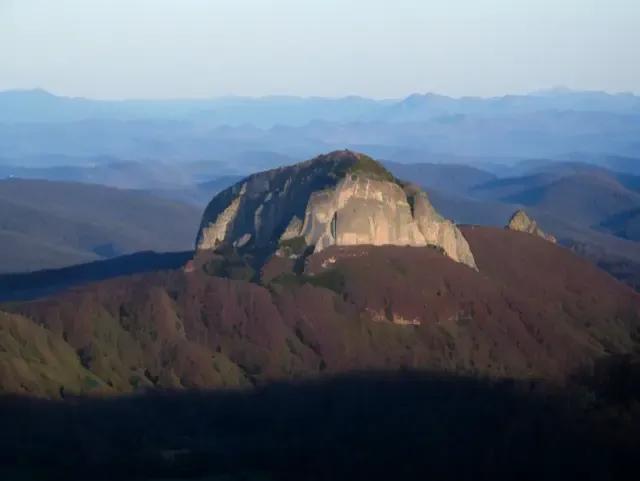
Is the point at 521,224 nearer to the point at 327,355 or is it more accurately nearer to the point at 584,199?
the point at 327,355

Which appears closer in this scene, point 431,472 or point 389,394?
point 431,472

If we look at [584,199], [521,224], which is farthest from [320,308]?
[584,199]

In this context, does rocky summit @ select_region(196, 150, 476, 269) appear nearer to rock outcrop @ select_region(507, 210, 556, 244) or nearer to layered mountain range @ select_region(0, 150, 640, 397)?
layered mountain range @ select_region(0, 150, 640, 397)

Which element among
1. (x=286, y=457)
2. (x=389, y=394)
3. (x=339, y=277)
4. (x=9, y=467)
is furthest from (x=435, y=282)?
(x=9, y=467)

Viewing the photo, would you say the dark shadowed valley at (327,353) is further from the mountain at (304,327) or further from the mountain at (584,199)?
the mountain at (584,199)

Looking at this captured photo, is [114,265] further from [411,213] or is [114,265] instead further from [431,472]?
[431,472]

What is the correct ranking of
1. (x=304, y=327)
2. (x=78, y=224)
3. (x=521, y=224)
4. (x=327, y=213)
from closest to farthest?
1. (x=304, y=327)
2. (x=327, y=213)
3. (x=521, y=224)
4. (x=78, y=224)

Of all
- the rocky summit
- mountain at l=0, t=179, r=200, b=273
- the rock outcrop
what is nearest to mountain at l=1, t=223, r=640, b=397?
the rocky summit

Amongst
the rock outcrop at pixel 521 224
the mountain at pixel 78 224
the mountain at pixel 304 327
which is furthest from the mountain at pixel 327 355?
the mountain at pixel 78 224
